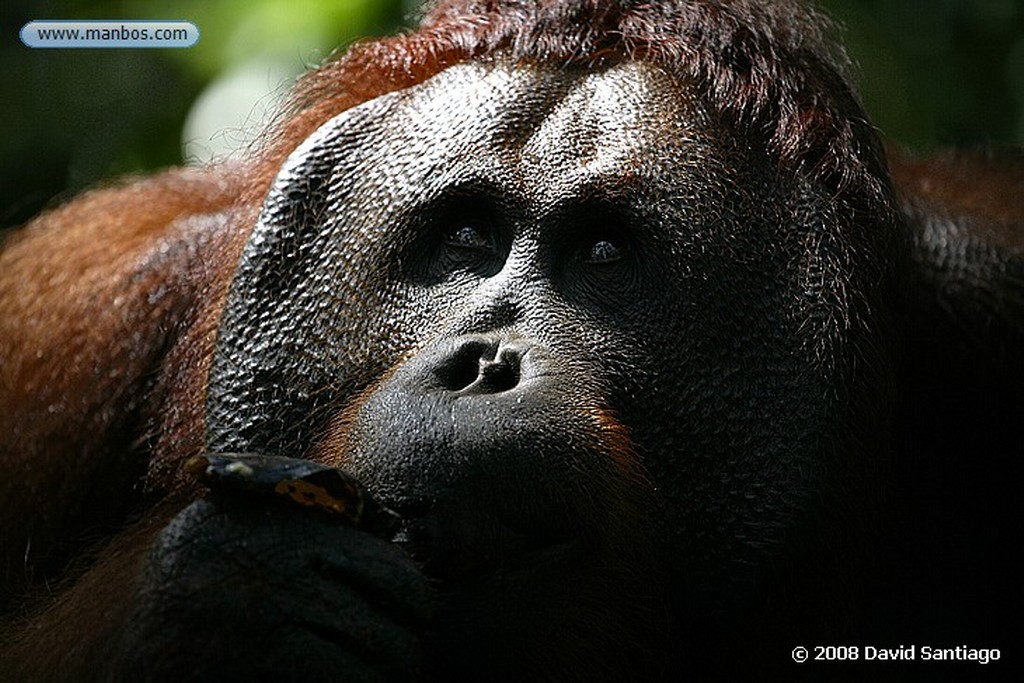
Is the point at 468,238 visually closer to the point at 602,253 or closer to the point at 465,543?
the point at 602,253

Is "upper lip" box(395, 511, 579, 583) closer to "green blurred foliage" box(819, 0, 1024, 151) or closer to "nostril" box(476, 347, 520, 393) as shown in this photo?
"nostril" box(476, 347, 520, 393)

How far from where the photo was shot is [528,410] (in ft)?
4.85

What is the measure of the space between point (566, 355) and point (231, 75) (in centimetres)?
111

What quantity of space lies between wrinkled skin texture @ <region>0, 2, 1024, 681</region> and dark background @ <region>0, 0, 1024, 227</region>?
13.5 inches

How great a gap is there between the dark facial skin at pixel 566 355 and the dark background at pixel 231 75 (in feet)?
1.35

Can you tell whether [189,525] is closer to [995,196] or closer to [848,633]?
[848,633]

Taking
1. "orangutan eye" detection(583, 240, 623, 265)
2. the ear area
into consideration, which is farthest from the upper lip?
the ear area

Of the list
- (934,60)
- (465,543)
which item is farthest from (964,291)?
(465,543)

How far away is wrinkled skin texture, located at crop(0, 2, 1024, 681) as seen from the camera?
4.53 ft

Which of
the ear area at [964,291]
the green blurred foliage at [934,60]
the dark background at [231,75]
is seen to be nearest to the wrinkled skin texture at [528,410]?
the ear area at [964,291]

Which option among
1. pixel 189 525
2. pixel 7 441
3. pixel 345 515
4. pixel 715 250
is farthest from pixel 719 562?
pixel 7 441

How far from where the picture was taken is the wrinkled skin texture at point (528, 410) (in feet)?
4.53

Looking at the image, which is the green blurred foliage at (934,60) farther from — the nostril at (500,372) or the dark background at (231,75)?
the nostril at (500,372)

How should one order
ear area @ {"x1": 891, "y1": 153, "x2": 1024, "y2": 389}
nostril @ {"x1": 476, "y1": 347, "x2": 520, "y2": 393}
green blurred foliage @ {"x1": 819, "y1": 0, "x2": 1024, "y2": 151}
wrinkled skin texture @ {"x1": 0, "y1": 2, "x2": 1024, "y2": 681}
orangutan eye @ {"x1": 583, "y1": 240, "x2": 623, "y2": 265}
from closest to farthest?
wrinkled skin texture @ {"x1": 0, "y1": 2, "x2": 1024, "y2": 681} < nostril @ {"x1": 476, "y1": 347, "x2": 520, "y2": 393} < orangutan eye @ {"x1": 583, "y1": 240, "x2": 623, "y2": 265} < ear area @ {"x1": 891, "y1": 153, "x2": 1024, "y2": 389} < green blurred foliage @ {"x1": 819, "y1": 0, "x2": 1024, "y2": 151}
